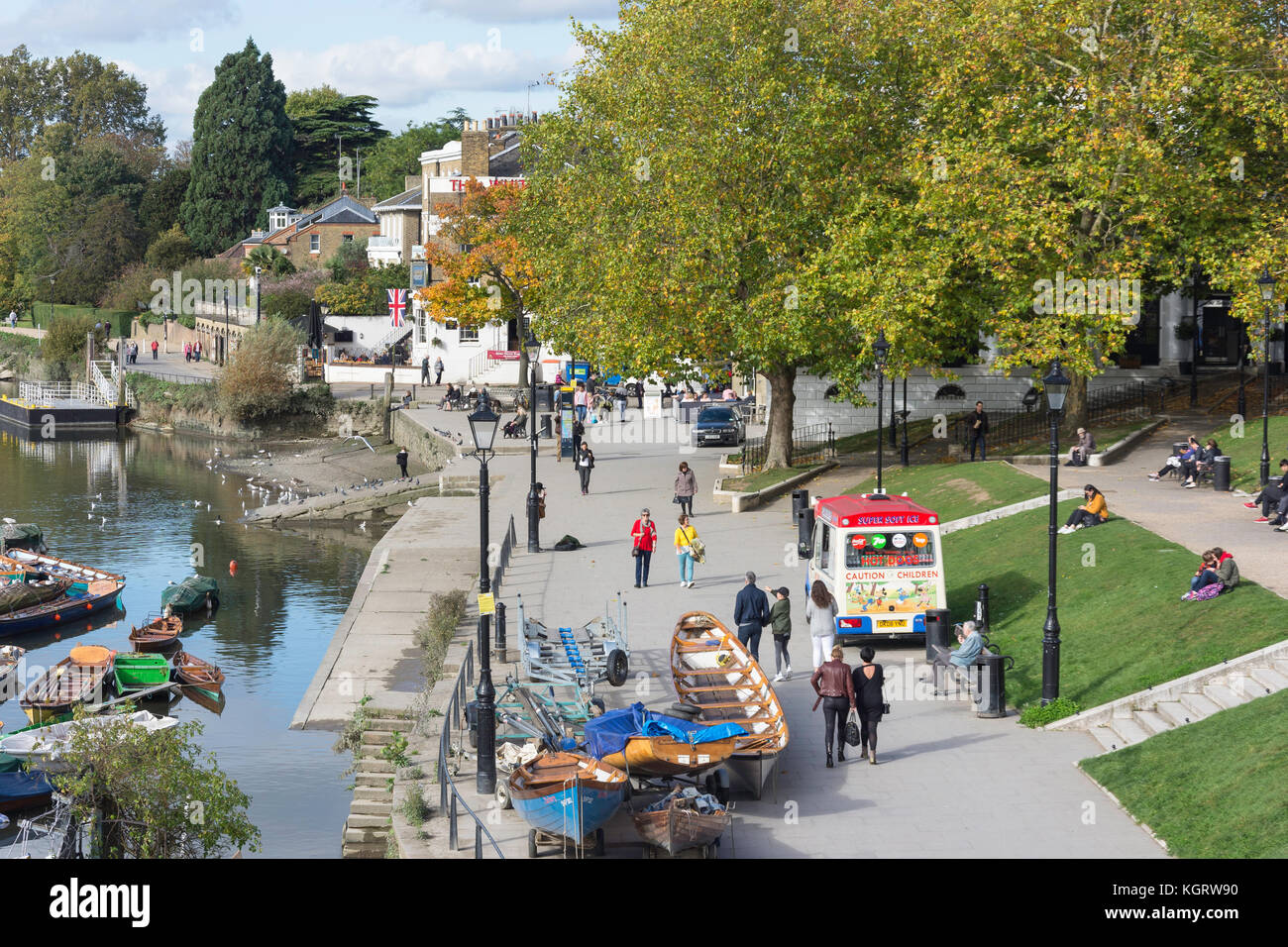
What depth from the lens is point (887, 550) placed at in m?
22.5

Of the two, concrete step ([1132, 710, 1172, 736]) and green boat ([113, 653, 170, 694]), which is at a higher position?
concrete step ([1132, 710, 1172, 736])

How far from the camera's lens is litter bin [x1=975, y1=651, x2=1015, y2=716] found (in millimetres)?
19266

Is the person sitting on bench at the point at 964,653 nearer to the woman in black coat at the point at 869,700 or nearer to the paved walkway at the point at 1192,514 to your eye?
the woman in black coat at the point at 869,700

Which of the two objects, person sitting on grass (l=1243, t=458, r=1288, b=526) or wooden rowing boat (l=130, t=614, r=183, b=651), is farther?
wooden rowing boat (l=130, t=614, r=183, b=651)

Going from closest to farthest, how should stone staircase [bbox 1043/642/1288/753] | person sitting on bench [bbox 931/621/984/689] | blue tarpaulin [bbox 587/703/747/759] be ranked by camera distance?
blue tarpaulin [bbox 587/703/747/759], stone staircase [bbox 1043/642/1288/753], person sitting on bench [bbox 931/621/984/689]

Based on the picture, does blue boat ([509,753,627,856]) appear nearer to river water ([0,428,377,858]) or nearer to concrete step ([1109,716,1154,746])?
concrete step ([1109,716,1154,746])

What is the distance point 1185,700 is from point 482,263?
5132 cm

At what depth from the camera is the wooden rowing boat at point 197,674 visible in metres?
30.0

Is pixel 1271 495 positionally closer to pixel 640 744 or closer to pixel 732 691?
pixel 732 691

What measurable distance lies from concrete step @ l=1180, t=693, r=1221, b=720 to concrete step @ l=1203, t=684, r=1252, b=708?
6cm

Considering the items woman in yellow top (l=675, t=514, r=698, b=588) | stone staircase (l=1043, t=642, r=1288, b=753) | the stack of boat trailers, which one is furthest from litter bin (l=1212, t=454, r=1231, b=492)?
the stack of boat trailers

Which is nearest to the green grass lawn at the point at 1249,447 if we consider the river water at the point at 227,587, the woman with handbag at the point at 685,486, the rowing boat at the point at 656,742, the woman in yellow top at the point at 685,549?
the woman with handbag at the point at 685,486

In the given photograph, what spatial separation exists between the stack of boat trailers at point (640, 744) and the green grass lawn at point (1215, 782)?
13.4ft

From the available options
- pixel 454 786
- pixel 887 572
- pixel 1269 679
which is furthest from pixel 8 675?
pixel 1269 679
